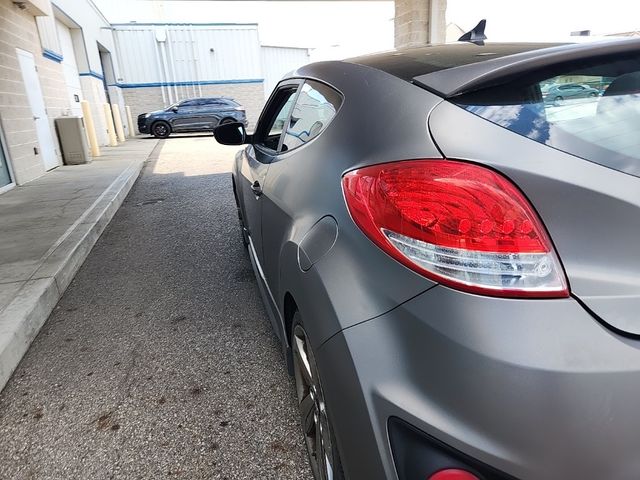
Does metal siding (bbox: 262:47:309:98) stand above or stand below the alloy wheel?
above

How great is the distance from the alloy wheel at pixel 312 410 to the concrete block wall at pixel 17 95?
338 inches

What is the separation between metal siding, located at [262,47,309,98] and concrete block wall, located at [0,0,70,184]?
1866 centimetres

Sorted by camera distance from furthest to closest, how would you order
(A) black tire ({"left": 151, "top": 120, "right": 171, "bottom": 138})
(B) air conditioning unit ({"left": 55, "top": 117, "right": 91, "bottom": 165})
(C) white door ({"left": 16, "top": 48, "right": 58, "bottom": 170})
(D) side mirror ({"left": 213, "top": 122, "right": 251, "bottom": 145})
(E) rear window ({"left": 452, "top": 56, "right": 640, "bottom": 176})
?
(A) black tire ({"left": 151, "top": 120, "right": 171, "bottom": 138}) < (B) air conditioning unit ({"left": 55, "top": 117, "right": 91, "bottom": 165}) < (C) white door ({"left": 16, "top": 48, "right": 58, "bottom": 170}) < (D) side mirror ({"left": 213, "top": 122, "right": 251, "bottom": 145}) < (E) rear window ({"left": 452, "top": 56, "right": 640, "bottom": 176})

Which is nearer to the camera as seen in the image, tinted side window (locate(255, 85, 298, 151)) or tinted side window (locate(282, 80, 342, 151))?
tinted side window (locate(282, 80, 342, 151))

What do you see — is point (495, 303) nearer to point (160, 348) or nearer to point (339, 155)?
point (339, 155)

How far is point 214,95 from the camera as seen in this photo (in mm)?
26438

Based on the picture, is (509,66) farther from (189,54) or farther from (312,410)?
(189,54)

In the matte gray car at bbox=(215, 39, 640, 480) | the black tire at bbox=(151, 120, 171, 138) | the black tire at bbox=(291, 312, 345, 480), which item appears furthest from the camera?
the black tire at bbox=(151, 120, 171, 138)

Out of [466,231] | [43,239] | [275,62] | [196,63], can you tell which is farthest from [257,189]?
[275,62]

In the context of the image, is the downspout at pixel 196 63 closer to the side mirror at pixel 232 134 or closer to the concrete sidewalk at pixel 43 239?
the concrete sidewalk at pixel 43 239

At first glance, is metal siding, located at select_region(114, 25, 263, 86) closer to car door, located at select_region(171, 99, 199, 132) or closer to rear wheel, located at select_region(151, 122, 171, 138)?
car door, located at select_region(171, 99, 199, 132)

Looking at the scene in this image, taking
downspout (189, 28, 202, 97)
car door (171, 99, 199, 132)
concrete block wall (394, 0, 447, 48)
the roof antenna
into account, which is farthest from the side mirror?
downspout (189, 28, 202, 97)

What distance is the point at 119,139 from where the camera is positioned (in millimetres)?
18828

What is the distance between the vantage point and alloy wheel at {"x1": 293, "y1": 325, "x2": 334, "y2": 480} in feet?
5.27
